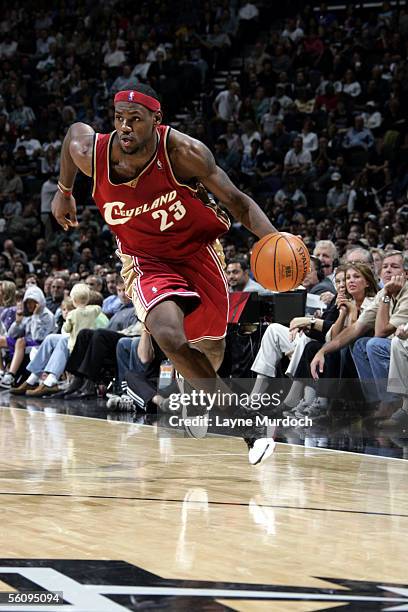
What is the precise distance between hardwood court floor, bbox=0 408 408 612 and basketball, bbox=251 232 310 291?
0.96 m

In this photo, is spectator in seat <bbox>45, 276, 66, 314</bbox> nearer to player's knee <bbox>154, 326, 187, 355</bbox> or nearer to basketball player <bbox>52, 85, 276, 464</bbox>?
basketball player <bbox>52, 85, 276, 464</bbox>

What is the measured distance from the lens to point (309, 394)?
7.05 metres

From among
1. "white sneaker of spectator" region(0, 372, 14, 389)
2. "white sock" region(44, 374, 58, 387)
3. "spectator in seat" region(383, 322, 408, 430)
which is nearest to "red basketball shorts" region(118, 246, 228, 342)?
"spectator in seat" region(383, 322, 408, 430)

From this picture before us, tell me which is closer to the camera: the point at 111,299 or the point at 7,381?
the point at 111,299

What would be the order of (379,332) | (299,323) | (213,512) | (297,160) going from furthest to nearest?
(297,160), (299,323), (379,332), (213,512)

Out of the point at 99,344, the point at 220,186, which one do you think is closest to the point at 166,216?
the point at 220,186

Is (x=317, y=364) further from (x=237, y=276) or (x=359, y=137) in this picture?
(x=359, y=137)

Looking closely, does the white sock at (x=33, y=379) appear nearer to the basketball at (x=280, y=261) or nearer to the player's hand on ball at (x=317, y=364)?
the player's hand on ball at (x=317, y=364)

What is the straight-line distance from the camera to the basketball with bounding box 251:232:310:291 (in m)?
4.47

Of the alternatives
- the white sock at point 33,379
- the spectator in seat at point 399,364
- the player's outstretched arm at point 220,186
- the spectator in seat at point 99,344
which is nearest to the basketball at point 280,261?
the player's outstretched arm at point 220,186

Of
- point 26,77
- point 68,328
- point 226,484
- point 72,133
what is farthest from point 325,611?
point 26,77

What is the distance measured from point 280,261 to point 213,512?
1.36 m

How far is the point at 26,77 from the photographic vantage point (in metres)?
17.9

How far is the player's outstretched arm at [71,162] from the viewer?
4.87m
